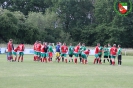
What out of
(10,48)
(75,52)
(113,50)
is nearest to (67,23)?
(75,52)

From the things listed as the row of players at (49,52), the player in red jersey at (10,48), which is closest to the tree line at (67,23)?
the row of players at (49,52)

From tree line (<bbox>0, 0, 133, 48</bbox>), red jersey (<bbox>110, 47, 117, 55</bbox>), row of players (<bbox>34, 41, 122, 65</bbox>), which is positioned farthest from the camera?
tree line (<bbox>0, 0, 133, 48</bbox>)

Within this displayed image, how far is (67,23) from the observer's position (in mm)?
96875

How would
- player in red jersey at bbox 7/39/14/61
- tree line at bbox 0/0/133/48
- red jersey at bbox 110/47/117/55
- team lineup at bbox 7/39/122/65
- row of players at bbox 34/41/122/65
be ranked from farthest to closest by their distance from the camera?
tree line at bbox 0/0/133/48 < row of players at bbox 34/41/122/65 < team lineup at bbox 7/39/122/65 < red jersey at bbox 110/47/117/55 < player in red jersey at bbox 7/39/14/61

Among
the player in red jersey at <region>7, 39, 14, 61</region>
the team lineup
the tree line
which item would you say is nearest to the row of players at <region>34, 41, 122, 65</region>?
the team lineup

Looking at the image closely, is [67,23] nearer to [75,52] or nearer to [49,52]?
[49,52]

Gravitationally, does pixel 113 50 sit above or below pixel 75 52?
above

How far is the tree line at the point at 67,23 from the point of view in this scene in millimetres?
76250

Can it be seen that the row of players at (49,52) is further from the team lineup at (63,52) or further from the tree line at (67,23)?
the tree line at (67,23)

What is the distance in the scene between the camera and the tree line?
76.2m

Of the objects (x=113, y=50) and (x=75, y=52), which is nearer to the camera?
(x=113, y=50)

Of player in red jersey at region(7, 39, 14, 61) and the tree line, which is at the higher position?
the tree line

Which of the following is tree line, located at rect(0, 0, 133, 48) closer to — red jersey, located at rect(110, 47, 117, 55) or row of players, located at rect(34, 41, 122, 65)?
row of players, located at rect(34, 41, 122, 65)

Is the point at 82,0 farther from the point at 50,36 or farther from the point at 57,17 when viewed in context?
the point at 50,36
